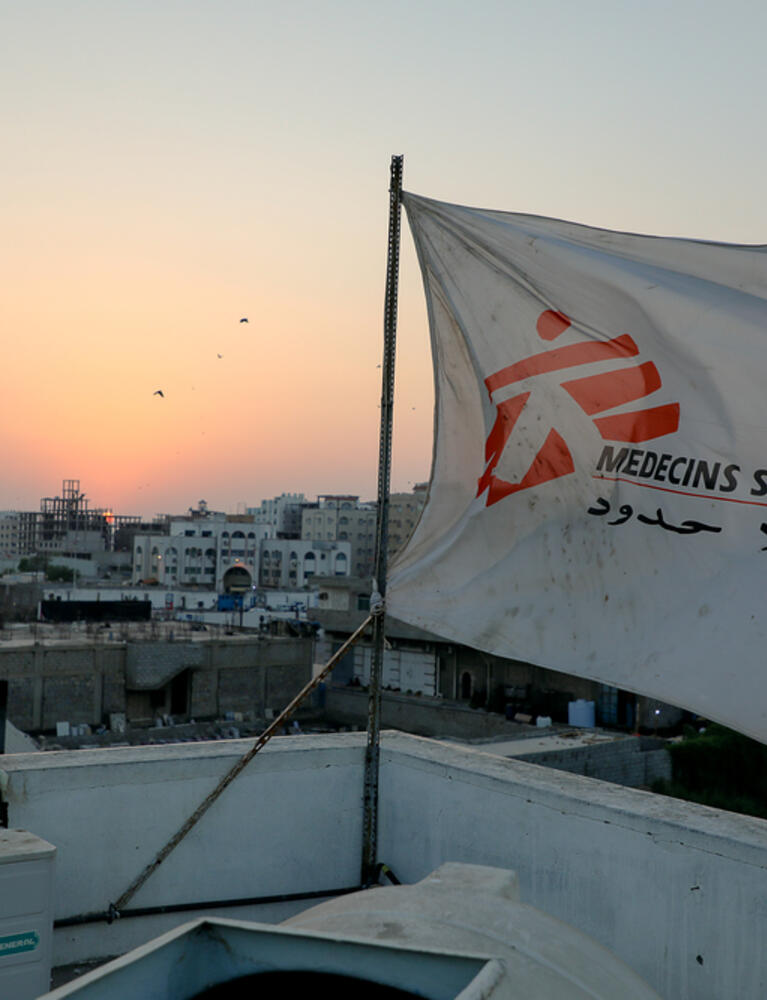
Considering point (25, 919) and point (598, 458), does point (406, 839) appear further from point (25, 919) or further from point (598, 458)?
point (598, 458)

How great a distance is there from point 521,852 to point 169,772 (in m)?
1.68

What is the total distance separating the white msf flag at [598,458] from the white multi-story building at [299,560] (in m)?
87.8

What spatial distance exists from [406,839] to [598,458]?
2138 mm

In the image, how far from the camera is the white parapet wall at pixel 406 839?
350 cm

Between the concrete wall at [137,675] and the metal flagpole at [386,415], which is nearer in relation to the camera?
the metal flagpole at [386,415]

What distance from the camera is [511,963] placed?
80.8 inches

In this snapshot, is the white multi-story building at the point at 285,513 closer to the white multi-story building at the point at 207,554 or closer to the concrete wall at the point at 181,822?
the white multi-story building at the point at 207,554

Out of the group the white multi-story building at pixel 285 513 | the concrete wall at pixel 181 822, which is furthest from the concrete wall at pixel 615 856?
the white multi-story building at pixel 285 513

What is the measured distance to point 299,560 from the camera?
92438 mm

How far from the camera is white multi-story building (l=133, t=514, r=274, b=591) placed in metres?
91.0

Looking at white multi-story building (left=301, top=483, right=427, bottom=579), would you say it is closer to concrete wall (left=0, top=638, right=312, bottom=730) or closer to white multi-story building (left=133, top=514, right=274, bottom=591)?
white multi-story building (left=133, top=514, right=274, bottom=591)

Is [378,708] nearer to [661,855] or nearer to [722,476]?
[661,855]

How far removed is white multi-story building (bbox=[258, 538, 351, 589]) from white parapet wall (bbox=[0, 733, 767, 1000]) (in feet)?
286

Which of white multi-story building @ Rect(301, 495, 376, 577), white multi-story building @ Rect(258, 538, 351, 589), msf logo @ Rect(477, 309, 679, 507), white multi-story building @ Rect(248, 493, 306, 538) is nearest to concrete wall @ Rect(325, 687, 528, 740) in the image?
msf logo @ Rect(477, 309, 679, 507)
